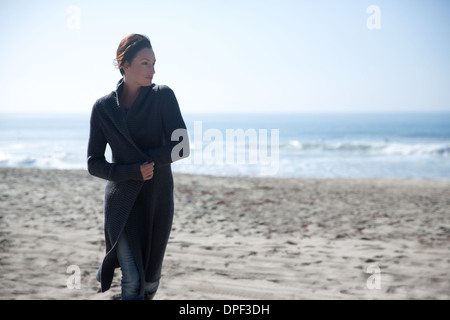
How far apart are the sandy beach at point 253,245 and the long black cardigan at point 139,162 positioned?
5.32 feet

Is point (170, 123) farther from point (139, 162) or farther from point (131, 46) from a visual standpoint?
point (131, 46)

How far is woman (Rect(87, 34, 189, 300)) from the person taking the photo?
225cm

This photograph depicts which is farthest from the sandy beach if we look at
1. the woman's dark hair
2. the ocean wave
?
the ocean wave

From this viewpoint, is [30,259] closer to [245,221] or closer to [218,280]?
[218,280]

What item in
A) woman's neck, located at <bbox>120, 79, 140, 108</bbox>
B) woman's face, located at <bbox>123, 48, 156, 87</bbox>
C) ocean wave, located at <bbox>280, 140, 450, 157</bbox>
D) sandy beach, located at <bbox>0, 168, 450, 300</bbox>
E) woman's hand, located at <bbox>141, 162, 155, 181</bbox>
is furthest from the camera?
ocean wave, located at <bbox>280, 140, 450, 157</bbox>

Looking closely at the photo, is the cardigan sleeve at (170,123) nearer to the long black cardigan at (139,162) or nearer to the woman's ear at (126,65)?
the long black cardigan at (139,162)

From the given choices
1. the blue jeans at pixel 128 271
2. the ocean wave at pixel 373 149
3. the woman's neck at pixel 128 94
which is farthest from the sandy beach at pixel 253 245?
the ocean wave at pixel 373 149

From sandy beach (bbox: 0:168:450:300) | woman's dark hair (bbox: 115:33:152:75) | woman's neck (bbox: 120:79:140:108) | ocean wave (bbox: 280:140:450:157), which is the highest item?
woman's dark hair (bbox: 115:33:152:75)

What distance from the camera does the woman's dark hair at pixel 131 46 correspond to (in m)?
2.26

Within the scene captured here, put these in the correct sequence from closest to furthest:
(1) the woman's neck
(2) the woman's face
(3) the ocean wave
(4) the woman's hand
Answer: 1. (4) the woman's hand
2. (2) the woman's face
3. (1) the woman's neck
4. (3) the ocean wave

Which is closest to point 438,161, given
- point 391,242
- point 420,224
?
point 420,224

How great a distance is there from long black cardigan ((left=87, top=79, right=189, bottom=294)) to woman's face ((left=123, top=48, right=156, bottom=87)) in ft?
0.21

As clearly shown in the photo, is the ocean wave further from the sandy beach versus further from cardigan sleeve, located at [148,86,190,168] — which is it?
cardigan sleeve, located at [148,86,190,168]

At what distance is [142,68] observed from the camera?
7.52 feet
